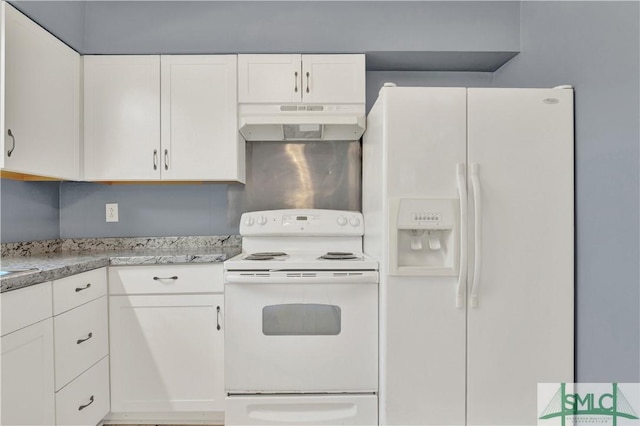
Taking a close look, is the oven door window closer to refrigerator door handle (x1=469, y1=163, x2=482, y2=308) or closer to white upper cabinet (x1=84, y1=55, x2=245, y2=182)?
refrigerator door handle (x1=469, y1=163, x2=482, y2=308)

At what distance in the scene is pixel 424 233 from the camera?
5.79 feet

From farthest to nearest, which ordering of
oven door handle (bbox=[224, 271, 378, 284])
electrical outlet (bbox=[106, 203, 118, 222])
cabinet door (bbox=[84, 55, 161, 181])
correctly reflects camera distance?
electrical outlet (bbox=[106, 203, 118, 222]), cabinet door (bbox=[84, 55, 161, 181]), oven door handle (bbox=[224, 271, 378, 284])

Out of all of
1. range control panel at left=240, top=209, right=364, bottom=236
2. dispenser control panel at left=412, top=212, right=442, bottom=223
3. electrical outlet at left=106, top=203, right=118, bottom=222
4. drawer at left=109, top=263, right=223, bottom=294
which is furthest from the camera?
electrical outlet at left=106, top=203, right=118, bottom=222

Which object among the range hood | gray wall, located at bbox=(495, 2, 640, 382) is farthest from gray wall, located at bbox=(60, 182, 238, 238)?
gray wall, located at bbox=(495, 2, 640, 382)

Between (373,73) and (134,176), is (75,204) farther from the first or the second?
(373,73)

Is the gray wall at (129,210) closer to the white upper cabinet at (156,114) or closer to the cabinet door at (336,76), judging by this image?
the white upper cabinet at (156,114)

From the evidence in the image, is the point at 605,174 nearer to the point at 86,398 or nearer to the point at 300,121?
the point at 300,121

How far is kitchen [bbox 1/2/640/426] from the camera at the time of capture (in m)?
1.49

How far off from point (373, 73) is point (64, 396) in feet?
7.93

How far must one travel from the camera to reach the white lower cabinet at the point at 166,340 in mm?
1994

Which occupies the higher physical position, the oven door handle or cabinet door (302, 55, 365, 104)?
cabinet door (302, 55, 365, 104)

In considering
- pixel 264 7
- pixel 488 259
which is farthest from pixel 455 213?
pixel 264 7

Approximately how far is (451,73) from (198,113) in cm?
167

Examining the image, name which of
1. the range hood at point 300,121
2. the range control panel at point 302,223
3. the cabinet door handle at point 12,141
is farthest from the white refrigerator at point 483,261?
the cabinet door handle at point 12,141
